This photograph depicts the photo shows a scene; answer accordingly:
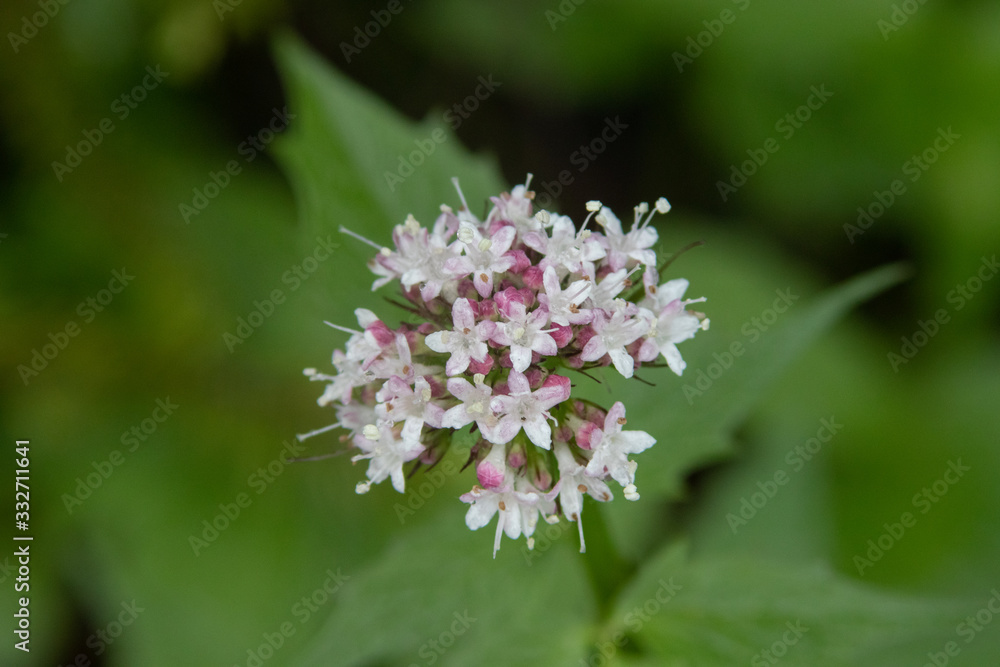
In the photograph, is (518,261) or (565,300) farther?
(518,261)

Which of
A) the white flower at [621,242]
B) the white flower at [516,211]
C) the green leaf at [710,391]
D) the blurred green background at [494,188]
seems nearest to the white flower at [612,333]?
the white flower at [621,242]

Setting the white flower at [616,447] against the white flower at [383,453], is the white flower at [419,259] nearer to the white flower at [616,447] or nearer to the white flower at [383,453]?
the white flower at [383,453]

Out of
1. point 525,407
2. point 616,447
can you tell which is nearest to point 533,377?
point 525,407

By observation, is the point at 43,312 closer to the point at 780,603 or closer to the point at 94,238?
the point at 94,238

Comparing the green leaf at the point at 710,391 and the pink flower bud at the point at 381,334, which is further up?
the green leaf at the point at 710,391

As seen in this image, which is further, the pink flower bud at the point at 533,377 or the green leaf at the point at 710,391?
the green leaf at the point at 710,391

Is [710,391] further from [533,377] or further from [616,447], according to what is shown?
[533,377]

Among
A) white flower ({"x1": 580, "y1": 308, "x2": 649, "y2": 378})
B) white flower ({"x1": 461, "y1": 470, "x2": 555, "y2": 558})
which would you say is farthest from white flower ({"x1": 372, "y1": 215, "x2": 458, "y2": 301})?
white flower ({"x1": 461, "y1": 470, "x2": 555, "y2": 558})

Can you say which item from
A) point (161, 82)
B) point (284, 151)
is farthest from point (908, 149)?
point (161, 82)
